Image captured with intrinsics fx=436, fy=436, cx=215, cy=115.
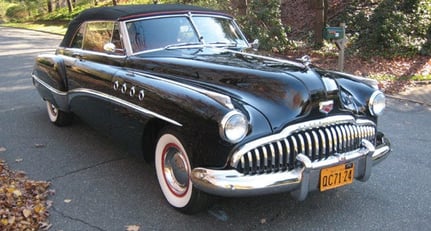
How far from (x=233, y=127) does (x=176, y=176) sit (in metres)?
0.87

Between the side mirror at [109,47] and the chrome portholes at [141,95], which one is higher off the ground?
the side mirror at [109,47]

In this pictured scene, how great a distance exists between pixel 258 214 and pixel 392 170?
68.9 inches

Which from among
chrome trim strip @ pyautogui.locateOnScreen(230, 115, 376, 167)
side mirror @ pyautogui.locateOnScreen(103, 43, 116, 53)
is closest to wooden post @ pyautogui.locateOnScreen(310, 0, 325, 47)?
side mirror @ pyautogui.locateOnScreen(103, 43, 116, 53)

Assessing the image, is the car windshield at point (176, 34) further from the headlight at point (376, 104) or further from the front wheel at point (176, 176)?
the headlight at point (376, 104)

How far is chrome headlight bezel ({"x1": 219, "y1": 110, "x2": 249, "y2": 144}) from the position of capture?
2.94m

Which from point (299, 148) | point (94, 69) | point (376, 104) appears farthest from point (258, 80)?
point (94, 69)

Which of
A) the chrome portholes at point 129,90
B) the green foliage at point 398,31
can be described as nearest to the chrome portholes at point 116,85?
the chrome portholes at point 129,90

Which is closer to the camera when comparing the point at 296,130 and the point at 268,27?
the point at 296,130

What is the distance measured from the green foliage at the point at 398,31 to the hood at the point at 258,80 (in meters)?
7.35

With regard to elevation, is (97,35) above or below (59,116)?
above

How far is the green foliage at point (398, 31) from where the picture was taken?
10312 mm

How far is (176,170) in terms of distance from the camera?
3.56 metres

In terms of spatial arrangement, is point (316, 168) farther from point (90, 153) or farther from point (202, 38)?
point (90, 153)

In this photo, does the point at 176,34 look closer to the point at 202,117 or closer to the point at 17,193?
the point at 202,117
